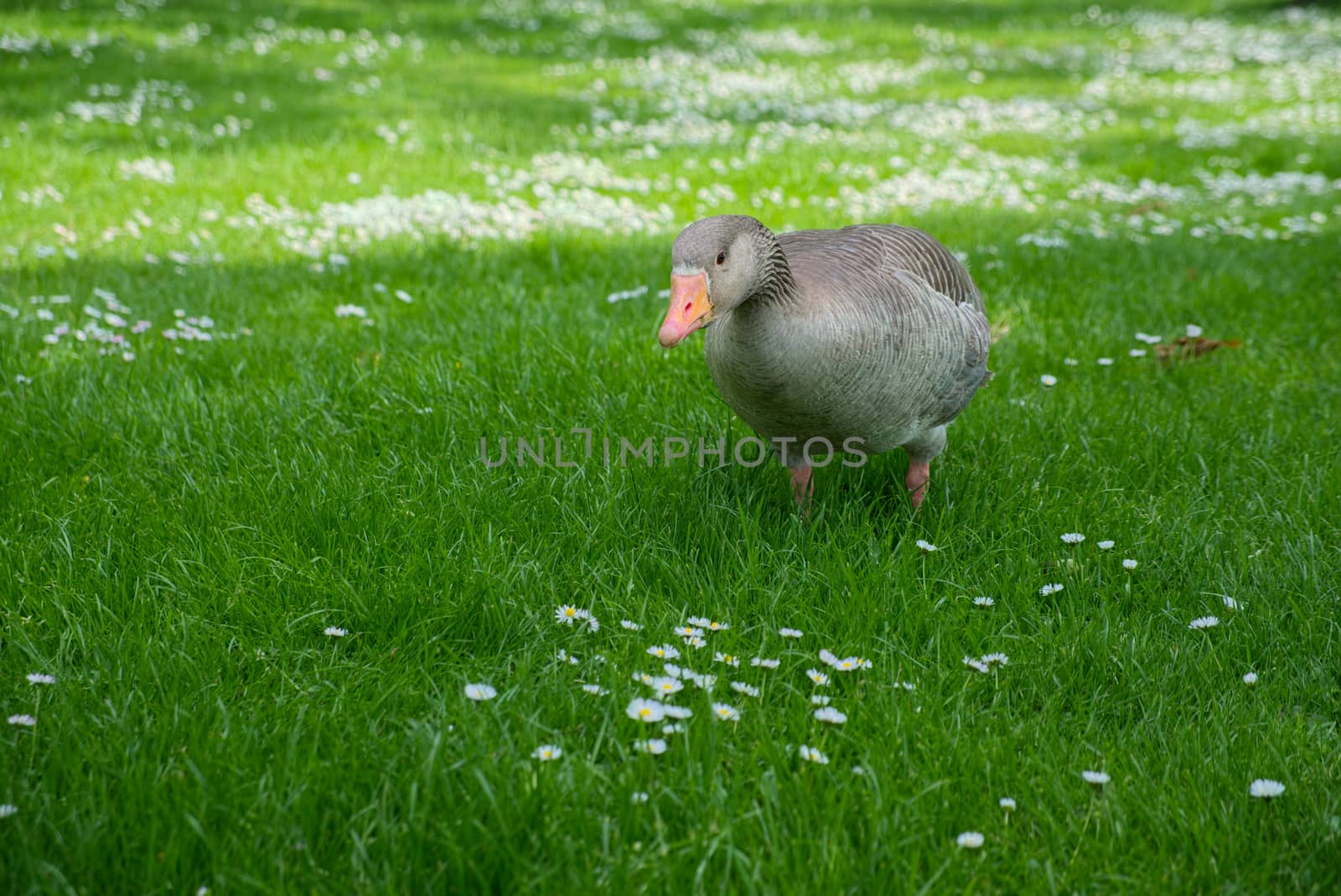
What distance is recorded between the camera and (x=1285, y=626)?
3.57 metres

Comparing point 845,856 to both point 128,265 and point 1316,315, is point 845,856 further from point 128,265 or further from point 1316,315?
point 128,265

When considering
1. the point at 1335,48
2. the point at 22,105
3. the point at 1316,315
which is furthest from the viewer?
the point at 1335,48

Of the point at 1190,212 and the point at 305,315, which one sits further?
the point at 1190,212

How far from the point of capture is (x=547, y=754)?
8.80 ft

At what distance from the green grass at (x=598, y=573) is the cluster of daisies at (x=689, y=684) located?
4 cm

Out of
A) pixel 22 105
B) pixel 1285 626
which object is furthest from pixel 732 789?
pixel 22 105

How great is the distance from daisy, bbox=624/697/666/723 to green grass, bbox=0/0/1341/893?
79 mm

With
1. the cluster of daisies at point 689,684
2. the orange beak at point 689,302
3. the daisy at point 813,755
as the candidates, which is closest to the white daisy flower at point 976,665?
the cluster of daisies at point 689,684

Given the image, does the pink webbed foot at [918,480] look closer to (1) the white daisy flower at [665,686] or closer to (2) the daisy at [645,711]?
(1) the white daisy flower at [665,686]

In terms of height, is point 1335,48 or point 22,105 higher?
point 1335,48

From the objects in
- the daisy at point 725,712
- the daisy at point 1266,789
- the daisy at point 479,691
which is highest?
the daisy at point 1266,789

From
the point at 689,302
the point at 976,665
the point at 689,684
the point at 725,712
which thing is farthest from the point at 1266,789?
the point at 689,302

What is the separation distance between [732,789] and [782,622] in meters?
0.89

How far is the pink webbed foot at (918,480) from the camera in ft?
14.4
